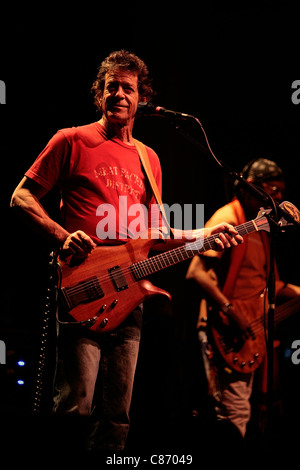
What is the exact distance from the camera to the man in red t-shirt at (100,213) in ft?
7.30

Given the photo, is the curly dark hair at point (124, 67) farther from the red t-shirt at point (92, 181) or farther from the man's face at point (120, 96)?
Answer: the red t-shirt at point (92, 181)

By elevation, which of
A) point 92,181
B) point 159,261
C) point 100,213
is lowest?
point 159,261

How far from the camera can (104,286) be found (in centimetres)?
237

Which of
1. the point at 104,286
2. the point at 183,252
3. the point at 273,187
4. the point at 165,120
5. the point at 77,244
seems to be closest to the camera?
the point at 77,244

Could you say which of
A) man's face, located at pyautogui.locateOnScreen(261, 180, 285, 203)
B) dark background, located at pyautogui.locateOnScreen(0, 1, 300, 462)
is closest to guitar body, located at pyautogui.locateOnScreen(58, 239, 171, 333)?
dark background, located at pyautogui.locateOnScreen(0, 1, 300, 462)

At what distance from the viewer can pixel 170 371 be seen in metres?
4.21

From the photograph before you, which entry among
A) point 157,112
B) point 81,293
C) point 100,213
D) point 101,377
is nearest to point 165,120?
point 157,112

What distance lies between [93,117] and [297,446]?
321cm

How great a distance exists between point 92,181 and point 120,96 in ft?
1.90

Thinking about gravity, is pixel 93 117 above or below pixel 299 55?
below

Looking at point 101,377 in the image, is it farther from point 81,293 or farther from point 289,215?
point 289,215

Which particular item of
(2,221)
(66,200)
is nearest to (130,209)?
(66,200)

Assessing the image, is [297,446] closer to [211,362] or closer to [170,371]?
[211,362]

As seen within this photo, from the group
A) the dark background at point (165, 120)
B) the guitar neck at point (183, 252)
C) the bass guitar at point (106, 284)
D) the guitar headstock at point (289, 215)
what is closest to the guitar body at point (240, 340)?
the dark background at point (165, 120)
